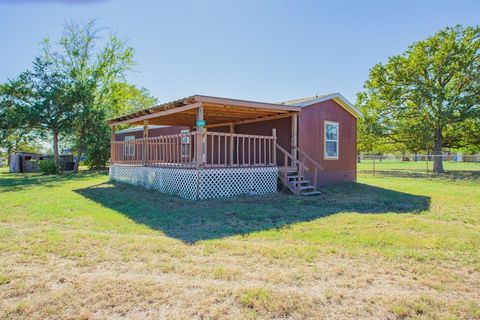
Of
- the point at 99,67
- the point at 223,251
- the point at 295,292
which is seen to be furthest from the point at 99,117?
the point at 295,292

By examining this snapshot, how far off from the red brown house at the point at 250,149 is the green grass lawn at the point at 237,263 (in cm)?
169

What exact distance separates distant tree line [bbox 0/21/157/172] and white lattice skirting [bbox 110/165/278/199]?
34.0 feet

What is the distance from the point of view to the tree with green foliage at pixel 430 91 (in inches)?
674

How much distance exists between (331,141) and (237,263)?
899 centimetres

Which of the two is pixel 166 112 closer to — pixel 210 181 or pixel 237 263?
pixel 210 181

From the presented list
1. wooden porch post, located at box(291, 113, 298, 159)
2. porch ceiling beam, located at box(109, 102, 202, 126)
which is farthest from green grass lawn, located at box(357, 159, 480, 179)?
porch ceiling beam, located at box(109, 102, 202, 126)

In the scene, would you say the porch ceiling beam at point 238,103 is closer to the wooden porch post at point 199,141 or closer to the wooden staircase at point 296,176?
the wooden porch post at point 199,141

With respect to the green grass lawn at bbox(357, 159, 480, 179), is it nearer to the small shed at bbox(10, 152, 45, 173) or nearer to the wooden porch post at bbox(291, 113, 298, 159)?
the wooden porch post at bbox(291, 113, 298, 159)

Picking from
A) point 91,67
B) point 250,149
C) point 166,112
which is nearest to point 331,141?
point 250,149

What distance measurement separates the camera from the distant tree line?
16.8 meters

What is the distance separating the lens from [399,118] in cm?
1967

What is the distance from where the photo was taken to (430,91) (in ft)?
57.7

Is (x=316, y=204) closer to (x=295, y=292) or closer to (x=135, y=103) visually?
(x=295, y=292)

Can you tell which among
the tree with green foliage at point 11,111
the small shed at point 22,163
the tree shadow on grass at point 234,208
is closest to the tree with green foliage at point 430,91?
the tree shadow on grass at point 234,208
